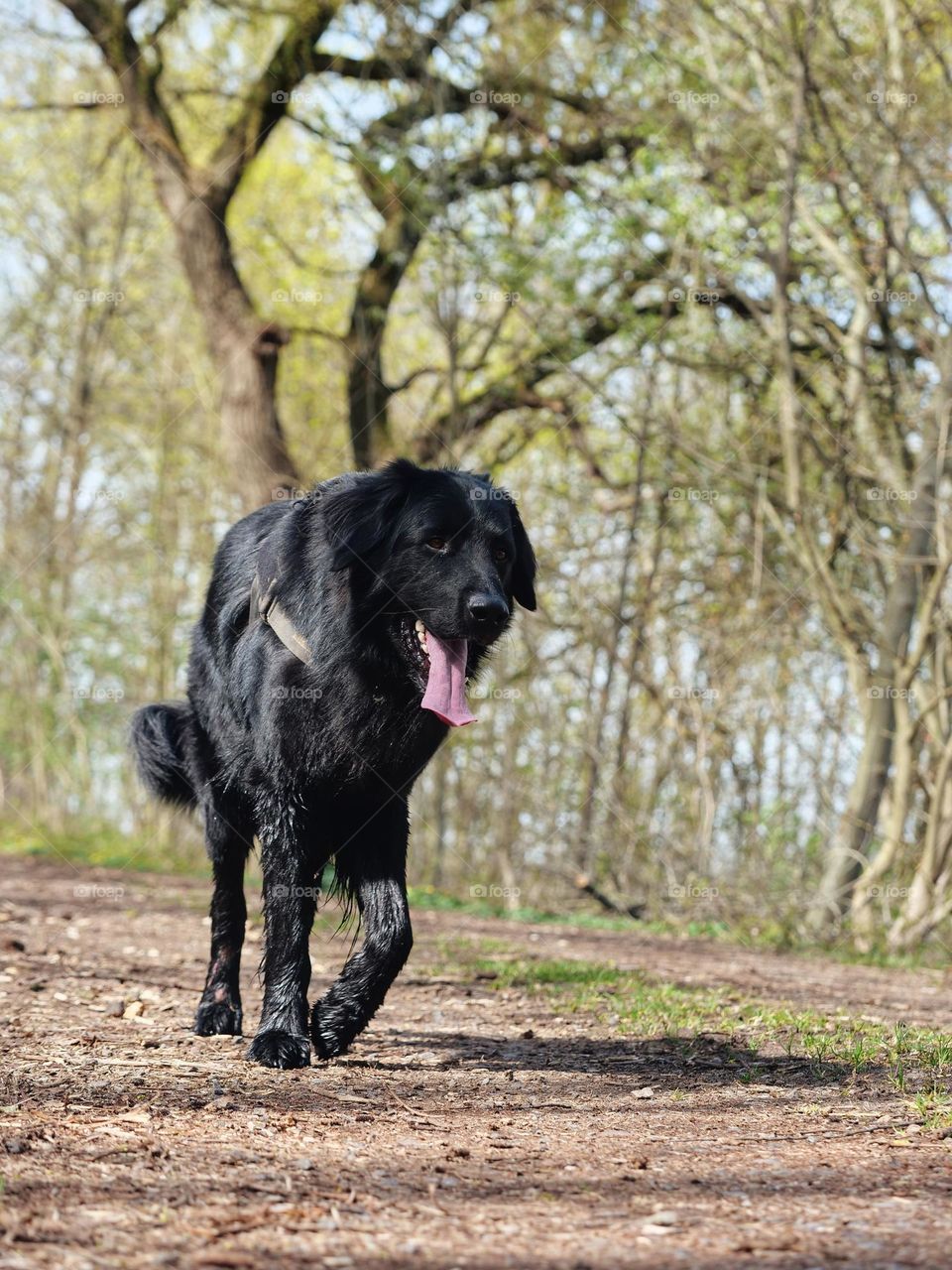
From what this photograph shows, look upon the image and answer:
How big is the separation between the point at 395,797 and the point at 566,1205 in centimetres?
188

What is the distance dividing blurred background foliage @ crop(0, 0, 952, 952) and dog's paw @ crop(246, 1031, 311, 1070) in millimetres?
5510

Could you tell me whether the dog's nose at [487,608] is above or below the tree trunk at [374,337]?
below

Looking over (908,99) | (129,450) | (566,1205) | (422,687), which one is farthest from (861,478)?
(129,450)

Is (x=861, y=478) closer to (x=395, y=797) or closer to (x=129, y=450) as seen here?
(x=395, y=797)

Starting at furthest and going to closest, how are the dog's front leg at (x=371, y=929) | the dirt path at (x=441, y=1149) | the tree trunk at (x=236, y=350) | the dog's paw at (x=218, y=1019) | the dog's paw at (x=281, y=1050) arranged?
the tree trunk at (x=236, y=350), the dog's paw at (x=218, y=1019), the dog's front leg at (x=371, y=929), the dog's paw at (x=281, y=1050), the dirt path at (x=441, y=1149)

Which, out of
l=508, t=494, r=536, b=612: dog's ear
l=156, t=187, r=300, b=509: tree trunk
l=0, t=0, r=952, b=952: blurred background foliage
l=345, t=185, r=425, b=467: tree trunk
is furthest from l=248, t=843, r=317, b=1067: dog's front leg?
l=345, t=185, r=425, b=467: tree trunk

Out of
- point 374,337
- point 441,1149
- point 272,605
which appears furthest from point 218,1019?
point 374,337

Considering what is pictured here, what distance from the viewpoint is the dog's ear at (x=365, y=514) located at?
13.9 ft

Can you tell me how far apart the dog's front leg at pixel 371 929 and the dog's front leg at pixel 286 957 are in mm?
77

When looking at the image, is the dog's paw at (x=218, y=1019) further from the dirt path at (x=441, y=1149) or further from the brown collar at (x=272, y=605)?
the brown collar at (x=272, y=605)

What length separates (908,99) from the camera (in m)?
8.68

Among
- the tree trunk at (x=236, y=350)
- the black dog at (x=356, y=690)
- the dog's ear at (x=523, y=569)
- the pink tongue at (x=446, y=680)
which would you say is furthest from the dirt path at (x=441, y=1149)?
the tree trunk at (x=236, y=350)

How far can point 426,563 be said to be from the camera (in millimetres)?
4211

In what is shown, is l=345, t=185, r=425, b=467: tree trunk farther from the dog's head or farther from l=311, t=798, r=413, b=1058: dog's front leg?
l=311, t=798, r=413, b=1058: dog's front leg
